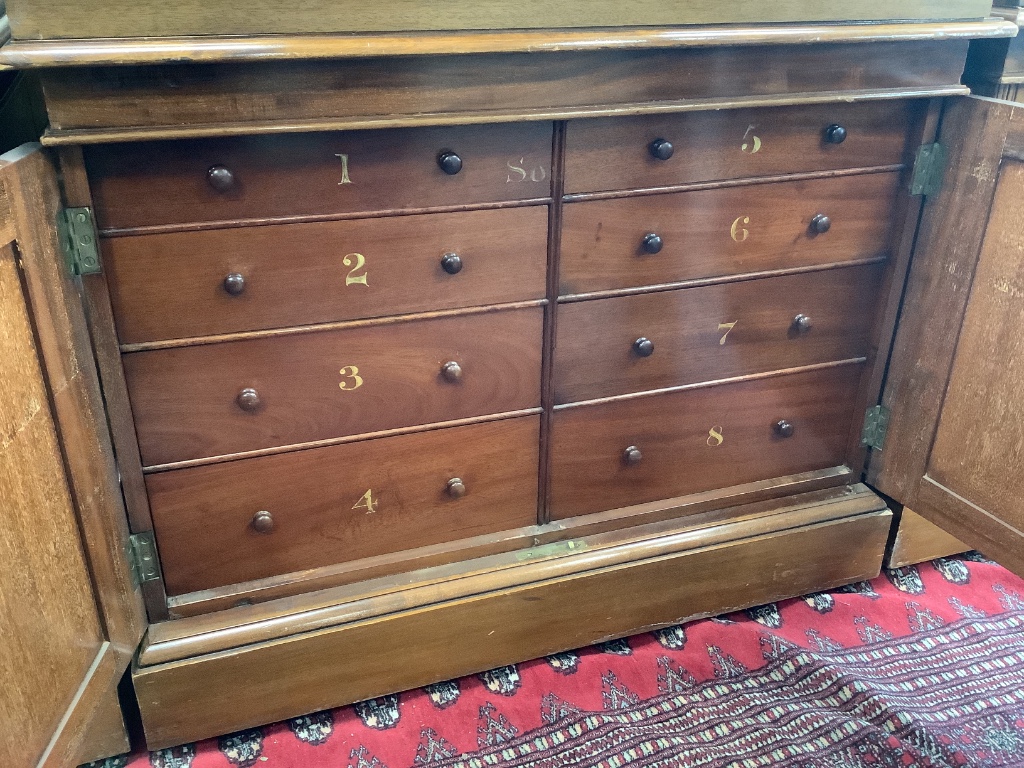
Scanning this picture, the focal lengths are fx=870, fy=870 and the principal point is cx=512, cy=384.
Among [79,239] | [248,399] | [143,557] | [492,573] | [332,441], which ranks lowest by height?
[492,573]

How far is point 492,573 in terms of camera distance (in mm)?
1596

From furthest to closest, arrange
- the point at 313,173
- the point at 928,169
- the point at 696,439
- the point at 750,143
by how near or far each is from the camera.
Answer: the point at 696,439, the point at 928,169, the point at 750,143, the point at 313,173

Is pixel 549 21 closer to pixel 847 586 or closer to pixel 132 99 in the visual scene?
pixel 132 99

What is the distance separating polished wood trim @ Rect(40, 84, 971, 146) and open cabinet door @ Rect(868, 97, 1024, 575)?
14cm

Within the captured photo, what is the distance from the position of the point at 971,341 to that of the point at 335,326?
1108 millimetres

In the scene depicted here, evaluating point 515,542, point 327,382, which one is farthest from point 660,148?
point 515,542

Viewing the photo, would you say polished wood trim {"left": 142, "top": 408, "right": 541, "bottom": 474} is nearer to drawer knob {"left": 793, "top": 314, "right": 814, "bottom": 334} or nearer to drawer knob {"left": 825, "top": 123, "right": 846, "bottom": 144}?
drawer knob {"left": 793, "top": 314, "right": 814, "bottom": 334}

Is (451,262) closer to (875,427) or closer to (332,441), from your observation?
(332,441)

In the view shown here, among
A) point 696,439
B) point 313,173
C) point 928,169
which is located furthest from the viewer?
point 696,439

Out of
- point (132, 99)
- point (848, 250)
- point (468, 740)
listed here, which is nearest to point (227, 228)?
point (132, 99)

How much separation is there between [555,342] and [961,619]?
1.09m

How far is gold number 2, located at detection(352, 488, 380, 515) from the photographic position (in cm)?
150

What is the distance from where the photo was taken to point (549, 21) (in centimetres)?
124

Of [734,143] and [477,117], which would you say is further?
[734,143]
